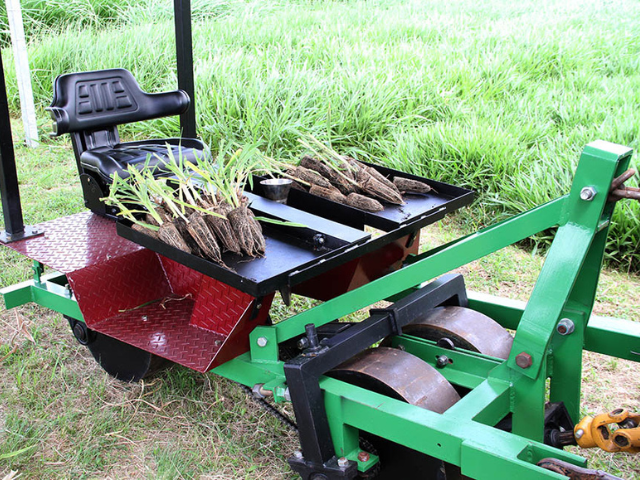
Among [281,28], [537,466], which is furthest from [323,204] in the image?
[281,28]

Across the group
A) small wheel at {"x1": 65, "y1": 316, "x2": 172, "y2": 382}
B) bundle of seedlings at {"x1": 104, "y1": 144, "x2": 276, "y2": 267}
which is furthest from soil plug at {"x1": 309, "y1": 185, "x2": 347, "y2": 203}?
small wheel at {"x1": 65, "y1": 316, "x2": 172, "y2": 382}

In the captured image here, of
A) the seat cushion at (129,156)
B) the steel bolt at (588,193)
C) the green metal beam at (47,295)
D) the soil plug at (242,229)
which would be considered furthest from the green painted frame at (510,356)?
the seat cushion at (129,156)

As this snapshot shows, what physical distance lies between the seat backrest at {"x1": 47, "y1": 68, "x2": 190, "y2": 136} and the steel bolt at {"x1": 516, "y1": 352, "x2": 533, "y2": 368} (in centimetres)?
221

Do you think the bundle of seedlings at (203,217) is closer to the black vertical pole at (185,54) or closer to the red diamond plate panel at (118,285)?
the red diamond plate panel at (118,285)

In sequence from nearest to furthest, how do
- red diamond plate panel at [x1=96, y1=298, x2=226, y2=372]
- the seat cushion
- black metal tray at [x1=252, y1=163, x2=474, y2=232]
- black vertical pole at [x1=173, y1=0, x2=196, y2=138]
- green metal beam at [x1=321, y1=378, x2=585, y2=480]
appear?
green metal beam at [x1=321, y1=378, x2=585, y2=480], red diamond plate panel at [x1=96, y1=298, x2=226, y2=372], black metal tray at [x1=252, y1=163, x2=474, y2=232], the seat cushion, black vertical pole at [x1=173, y1=0, x2=196, y2=138]

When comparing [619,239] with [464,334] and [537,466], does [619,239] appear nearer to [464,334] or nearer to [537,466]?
[464,334]

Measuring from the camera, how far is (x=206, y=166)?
2.38m

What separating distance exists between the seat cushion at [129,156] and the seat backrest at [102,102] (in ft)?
0.46

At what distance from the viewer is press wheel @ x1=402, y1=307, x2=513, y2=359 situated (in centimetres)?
222

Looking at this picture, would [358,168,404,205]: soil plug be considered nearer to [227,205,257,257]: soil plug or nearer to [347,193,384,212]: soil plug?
[347,193,384,212]: soil plug

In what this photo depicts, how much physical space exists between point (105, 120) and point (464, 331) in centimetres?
198

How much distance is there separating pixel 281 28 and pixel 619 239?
450 centimetres

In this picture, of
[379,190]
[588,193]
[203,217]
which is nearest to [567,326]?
[588,193]

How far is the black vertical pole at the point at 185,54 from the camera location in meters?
3.22
